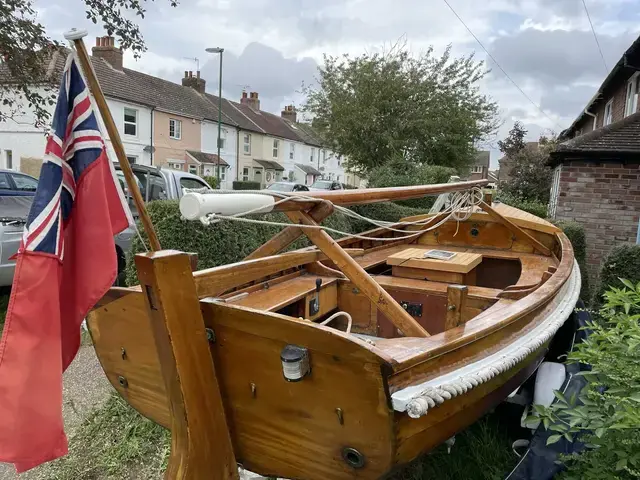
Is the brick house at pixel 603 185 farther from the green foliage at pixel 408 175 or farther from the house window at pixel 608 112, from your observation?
the house window at pixel 608 112

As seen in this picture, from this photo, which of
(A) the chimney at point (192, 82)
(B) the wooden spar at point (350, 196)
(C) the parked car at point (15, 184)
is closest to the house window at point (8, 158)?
(A) the chimney at point (192, 82)

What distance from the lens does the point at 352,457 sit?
1.77 metres

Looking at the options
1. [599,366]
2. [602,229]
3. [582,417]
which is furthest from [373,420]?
[602,229]

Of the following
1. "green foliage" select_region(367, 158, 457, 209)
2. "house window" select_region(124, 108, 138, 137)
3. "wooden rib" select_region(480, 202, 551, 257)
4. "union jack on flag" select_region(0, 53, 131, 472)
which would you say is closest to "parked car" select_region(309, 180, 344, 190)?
"green foliage" select_region(367, 158, 457, 209)

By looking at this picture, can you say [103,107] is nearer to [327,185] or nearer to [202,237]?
[202,237]

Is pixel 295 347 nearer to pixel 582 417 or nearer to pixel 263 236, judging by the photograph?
pixel 582 417

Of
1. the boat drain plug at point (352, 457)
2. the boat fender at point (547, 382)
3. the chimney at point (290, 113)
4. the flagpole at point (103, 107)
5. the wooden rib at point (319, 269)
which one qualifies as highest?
the chimney at point (290, 113)

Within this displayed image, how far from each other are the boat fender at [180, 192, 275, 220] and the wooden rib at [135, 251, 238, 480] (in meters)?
0.17

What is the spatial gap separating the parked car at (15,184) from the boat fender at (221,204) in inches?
258

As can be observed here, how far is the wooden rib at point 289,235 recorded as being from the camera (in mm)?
2361

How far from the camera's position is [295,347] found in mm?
1740

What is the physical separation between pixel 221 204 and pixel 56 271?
652mm

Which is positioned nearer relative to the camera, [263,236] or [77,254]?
[77,254]

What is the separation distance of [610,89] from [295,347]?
1596cm
